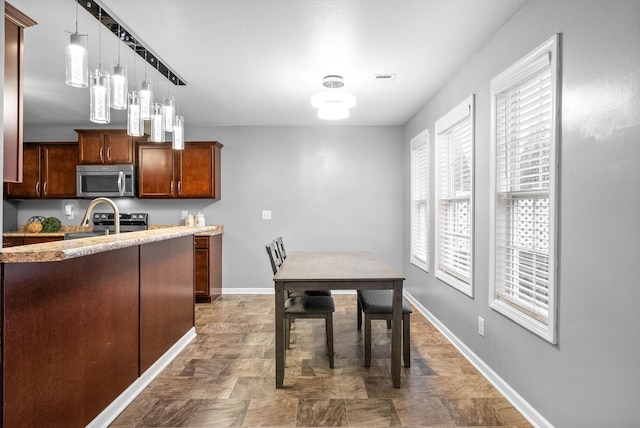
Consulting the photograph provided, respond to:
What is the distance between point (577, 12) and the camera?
5.63 feet

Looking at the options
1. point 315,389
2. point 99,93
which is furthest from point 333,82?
point 315,389

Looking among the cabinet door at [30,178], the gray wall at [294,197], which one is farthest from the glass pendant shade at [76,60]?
the cabinet door at [30,178]

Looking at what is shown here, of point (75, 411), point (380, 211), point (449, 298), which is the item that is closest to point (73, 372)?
point (75, 411)

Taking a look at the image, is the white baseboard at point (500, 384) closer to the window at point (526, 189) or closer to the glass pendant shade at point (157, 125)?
the window at point (526, 189)

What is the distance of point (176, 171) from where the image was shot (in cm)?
490

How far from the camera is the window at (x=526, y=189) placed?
190cm

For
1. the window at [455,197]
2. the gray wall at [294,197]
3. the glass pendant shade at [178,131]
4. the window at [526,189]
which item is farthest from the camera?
the gray wall at [294,197]

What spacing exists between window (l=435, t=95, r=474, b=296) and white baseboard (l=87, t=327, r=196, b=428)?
2.34m

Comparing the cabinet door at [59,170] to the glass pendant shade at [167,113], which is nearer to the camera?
the glass pendant shade at [167,113]

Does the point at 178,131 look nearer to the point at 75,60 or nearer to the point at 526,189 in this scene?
the point at 75,60

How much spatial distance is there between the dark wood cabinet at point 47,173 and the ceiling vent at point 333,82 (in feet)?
11.9

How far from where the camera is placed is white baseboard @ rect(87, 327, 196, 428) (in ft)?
6.57

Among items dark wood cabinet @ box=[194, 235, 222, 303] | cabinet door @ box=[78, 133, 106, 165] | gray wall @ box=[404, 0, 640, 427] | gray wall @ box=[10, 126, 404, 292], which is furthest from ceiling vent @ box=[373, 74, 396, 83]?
cabinet door @ box=[78, 133, 106, 165]

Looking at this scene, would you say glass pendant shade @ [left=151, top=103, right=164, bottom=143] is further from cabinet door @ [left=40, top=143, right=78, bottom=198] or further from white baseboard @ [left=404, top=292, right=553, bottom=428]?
cabinet door @ [left=40, top=143, right=78, bottom=198]
